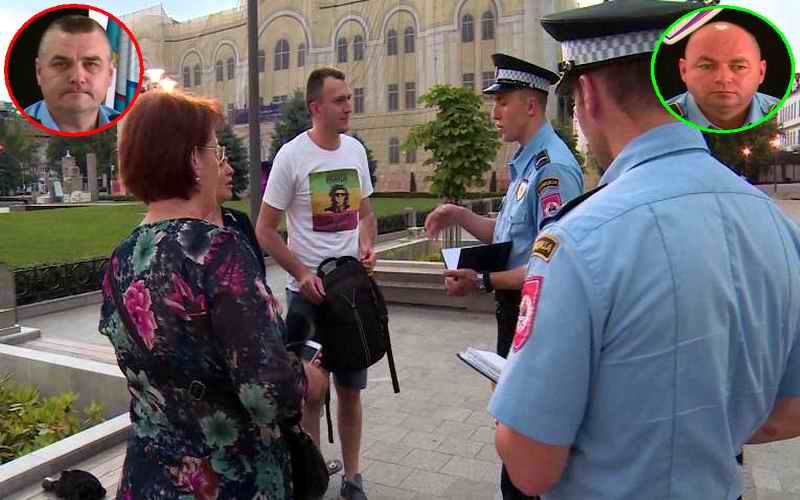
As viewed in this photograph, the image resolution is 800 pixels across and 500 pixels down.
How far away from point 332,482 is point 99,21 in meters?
2.73

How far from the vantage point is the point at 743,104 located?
1.14m

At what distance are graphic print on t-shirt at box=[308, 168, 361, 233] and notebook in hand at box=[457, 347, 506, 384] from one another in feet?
6.60

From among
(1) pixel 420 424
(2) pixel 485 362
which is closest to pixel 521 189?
(2) pixel 485 362

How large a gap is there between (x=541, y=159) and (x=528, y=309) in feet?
6.22

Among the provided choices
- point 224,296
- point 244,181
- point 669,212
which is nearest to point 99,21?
point 224,296

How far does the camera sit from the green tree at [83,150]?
2788 inches

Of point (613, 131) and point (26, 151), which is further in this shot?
point (26, 151)

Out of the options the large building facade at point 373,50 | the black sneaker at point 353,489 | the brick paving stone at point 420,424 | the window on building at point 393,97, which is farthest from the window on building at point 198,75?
the black sneaker at point 353,489

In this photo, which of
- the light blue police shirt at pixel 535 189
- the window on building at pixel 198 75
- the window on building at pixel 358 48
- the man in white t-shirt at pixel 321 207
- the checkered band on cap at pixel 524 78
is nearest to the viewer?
the light blue police shirt at pixel 535 189

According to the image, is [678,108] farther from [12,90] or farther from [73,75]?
[12,90]

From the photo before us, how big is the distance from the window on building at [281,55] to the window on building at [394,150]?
10.6 m

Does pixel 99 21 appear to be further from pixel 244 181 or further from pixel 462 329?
pixel 244 181

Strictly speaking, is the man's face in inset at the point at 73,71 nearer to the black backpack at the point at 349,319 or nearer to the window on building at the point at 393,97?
the black backpack at the point at 349,319

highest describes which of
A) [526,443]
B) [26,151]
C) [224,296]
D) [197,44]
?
[197,44]
